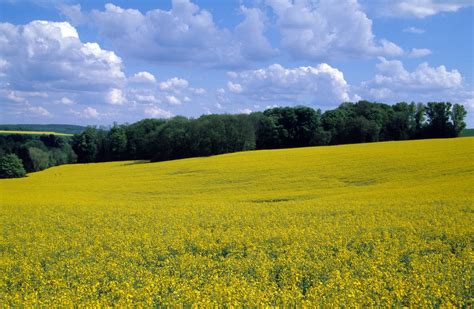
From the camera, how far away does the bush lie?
175 ft

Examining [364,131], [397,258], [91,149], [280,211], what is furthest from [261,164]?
[91,149]

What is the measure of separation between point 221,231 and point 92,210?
906cm

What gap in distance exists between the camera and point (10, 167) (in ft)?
176

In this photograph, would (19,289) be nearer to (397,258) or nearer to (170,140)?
(397,258)

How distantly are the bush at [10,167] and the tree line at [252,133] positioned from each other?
56.4 feet

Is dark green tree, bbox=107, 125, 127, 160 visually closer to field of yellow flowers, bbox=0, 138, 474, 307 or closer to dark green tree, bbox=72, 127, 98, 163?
dark green tree, bbox=72, 127, 98, 163

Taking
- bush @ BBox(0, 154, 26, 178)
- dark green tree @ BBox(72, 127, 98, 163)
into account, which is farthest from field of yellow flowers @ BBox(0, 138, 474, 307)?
dark green tree @ BBox(72, 127, 98, 163)

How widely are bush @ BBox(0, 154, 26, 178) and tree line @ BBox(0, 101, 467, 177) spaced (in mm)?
17179

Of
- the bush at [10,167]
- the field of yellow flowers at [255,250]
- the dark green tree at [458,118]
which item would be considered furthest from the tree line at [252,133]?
the field of yellow flowers at [255,250]

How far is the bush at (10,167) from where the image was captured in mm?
53444

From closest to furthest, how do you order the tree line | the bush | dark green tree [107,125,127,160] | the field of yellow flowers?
the field of yellow flowers < the bush < the tree line < dark green tree [107,125,127,160]

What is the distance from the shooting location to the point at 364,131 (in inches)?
2928

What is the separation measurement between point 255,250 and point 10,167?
5104 cm

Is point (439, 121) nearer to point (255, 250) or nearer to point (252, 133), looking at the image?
point (252, 133)
